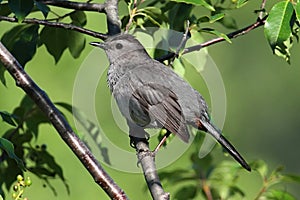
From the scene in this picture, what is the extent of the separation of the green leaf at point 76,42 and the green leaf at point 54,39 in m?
0.05

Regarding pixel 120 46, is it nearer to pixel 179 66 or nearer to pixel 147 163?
pixel 179 66

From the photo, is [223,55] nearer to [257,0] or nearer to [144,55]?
[257,0]

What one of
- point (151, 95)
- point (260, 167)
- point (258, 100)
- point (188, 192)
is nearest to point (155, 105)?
point (151, 95)

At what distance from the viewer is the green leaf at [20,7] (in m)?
3.21

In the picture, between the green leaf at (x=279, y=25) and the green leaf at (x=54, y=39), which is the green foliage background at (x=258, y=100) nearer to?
the green leaf at (x=54, y=39)

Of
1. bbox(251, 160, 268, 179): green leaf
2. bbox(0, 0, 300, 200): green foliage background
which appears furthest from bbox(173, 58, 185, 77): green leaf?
bbox(0, 0, 300, 200): green foliage background

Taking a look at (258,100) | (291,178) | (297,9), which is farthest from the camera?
(258,100)

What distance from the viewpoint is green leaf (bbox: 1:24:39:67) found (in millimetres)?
3570

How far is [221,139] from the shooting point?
3.93m

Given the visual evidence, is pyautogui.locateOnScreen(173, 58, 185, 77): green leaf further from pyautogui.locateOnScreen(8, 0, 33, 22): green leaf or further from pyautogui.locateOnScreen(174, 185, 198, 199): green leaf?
pyautogui.locateOnScreen(8, 0, 33, 22): green leaf

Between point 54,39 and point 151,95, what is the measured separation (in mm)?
650

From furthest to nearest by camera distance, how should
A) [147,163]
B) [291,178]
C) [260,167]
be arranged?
[260,167] → [291,178] → [147,163]

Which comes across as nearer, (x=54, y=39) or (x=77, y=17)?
(x=54, y=39)

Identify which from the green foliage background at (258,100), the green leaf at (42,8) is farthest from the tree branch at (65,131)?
the green foliage background at (258,100)
